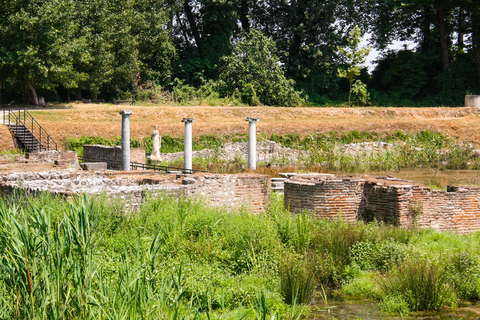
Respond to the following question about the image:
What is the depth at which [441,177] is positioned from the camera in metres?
19.5

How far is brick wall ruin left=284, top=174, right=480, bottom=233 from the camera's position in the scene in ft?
39.2

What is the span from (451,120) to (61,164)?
75.7ft

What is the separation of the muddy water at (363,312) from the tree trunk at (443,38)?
36184 millimetres

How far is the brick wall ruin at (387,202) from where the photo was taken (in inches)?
470

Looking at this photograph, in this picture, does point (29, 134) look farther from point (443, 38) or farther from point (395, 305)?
point (443, 38)

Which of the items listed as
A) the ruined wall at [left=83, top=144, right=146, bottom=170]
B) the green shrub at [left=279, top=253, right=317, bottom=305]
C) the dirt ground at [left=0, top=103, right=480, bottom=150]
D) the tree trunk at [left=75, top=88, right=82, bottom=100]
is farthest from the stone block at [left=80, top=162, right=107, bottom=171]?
the tree trunk at [left=75, top=88, right=82, bottom=100]

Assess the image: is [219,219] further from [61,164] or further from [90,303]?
[61,164]

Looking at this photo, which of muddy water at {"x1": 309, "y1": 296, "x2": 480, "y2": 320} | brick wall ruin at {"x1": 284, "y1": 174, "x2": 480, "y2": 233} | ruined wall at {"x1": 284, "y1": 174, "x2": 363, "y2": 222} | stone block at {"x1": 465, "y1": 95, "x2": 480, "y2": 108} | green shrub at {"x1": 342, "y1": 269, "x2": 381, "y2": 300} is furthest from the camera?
stone block at {"x1": 465, "y1": 95, "x2": 480, "y2": 108}

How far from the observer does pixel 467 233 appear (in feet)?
40.7

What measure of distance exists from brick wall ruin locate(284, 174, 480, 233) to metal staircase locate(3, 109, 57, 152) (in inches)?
609

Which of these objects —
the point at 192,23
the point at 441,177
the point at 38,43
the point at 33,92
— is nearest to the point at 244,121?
the point at 38,43

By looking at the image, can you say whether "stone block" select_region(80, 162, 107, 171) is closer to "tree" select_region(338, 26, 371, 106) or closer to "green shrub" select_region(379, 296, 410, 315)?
"green shrub" select_region(379, 296, 410, 315)

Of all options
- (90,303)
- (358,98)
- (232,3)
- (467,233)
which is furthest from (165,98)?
(90,303)

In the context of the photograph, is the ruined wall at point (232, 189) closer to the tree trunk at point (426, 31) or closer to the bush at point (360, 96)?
the bush at point (360, 96)
